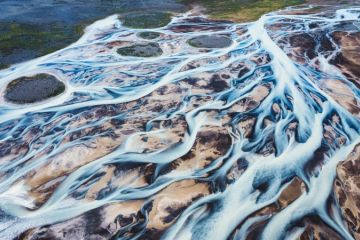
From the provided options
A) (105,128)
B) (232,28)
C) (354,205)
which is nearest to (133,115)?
(105,128)

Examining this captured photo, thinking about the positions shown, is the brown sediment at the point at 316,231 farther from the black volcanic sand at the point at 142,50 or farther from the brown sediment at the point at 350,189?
the black volcanic sand at the point at 142,50

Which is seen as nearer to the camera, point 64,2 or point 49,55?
point 49,55

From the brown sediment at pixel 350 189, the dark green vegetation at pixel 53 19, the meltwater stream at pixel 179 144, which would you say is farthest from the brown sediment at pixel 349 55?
Result: the dark green vegetation at pixel 53 19

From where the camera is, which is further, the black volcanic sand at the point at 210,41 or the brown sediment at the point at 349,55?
the black volcanic sand at the point at 210,41

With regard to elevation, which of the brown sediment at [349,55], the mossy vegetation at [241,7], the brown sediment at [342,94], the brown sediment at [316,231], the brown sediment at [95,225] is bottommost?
the brown sediment at [316,231]

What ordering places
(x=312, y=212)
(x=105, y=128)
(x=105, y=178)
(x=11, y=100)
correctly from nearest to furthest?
(x=312, y=212)
(x=105, y=178)
(x=105, y=128)
(x=11, y=100)

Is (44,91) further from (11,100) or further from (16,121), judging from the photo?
(16,121)

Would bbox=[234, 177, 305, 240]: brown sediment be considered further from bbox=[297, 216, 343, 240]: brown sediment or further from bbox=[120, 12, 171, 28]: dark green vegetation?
bbox=[120, 12, 171, 28]: dark green vegetation
